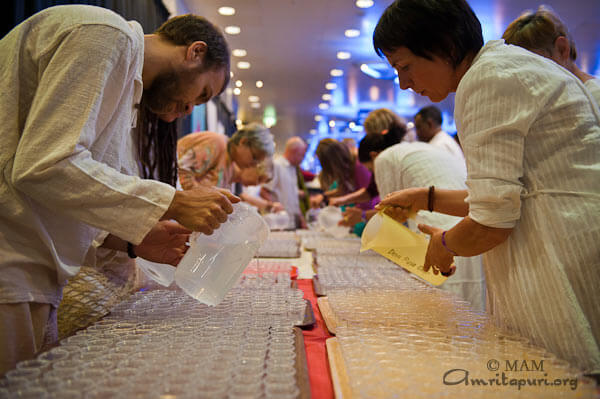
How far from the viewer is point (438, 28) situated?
1.08 metres

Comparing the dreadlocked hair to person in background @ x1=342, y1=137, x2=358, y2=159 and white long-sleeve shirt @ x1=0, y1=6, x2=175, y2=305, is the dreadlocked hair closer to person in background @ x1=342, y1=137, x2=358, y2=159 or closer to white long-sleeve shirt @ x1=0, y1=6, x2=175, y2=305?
white long-sleeve shirt @ x1=0, y1=6, x2=175, y2=305

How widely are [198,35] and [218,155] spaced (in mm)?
1883

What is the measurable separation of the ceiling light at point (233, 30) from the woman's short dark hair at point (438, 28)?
5.40 metres

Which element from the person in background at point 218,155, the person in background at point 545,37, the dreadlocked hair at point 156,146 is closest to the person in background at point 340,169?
the person in background at point 218,155

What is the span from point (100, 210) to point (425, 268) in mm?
745

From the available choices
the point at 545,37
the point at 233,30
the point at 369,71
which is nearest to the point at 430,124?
the point at 545,37

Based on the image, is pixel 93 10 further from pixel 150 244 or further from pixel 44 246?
pixel 150 244

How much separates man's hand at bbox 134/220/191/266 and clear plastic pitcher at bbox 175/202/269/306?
0.20 m

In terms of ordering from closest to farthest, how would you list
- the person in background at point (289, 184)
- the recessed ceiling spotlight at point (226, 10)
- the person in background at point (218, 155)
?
the person in background at point (218, 155) → the person in background at point (289, 184) → the recessed ceiling spotlight at point (226, 10)

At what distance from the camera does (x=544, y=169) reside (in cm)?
95

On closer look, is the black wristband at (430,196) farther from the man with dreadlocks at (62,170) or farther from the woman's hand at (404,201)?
the man with dreadlocks at (62,170)

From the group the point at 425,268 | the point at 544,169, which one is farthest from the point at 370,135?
the point at 544,169

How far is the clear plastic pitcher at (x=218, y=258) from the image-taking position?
3.60 ft

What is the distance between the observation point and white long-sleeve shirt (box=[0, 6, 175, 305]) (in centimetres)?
86
